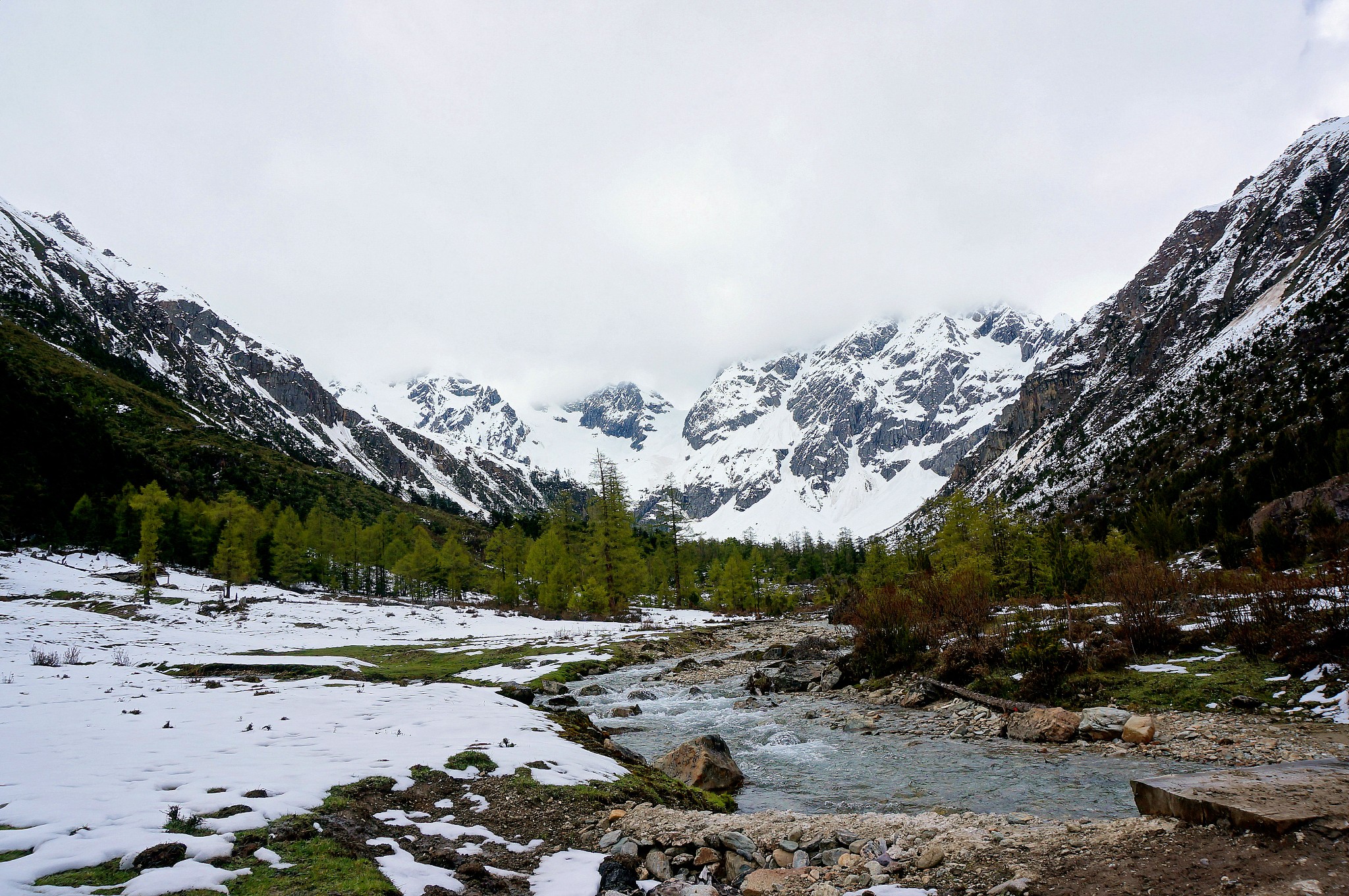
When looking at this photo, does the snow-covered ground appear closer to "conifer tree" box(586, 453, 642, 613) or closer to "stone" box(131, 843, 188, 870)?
"stone" box(131, 843, 188, 870)

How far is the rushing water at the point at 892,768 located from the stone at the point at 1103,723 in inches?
37.9

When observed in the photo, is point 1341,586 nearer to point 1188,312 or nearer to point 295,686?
point 295,686

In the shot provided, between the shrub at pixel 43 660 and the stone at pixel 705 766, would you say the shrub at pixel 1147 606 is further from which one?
the shrub at pixel 43 660

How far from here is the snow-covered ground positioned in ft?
19.5

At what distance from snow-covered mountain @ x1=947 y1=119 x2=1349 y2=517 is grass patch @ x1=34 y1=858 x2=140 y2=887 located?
5288 centimetres

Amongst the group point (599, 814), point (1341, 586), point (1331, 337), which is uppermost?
point (1331, 337)

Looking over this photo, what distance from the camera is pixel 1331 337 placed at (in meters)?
72.1

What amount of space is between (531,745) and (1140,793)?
31.7 ft

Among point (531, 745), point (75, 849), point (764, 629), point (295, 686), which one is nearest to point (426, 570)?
point (764, 629)

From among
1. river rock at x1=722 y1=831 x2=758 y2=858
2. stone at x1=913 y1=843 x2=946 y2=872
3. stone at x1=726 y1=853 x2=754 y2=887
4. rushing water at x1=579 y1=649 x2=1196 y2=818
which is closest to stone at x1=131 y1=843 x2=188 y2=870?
stone at x1=726 y1=853 x2=754 y2=887

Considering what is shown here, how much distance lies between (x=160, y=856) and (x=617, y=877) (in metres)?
4.41

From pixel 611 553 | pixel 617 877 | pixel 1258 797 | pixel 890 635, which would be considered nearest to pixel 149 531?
pixel 611 553

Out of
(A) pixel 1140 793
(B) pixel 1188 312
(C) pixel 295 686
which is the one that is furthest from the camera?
(B) pixel 1188 312

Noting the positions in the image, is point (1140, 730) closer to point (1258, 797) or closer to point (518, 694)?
point (1258, 797)
